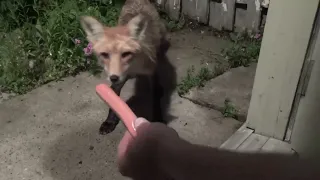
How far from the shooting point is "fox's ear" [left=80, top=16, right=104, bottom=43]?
2.31 metres

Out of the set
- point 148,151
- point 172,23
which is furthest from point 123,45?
point 172,23

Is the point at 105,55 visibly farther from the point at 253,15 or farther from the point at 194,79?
the point at 253,15

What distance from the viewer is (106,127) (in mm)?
2574

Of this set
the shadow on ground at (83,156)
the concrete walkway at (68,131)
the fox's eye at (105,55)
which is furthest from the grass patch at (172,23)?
the fox's eye at (105,55)

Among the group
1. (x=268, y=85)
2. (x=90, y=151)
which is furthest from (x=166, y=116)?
(x=268, y=85)

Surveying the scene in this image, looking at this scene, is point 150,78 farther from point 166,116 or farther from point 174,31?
point 174,31

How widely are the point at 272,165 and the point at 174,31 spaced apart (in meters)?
3.27

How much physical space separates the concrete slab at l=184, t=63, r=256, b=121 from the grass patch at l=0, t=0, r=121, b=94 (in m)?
0.89

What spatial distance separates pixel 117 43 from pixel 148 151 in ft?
4.86

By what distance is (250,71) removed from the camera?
3.20 metres

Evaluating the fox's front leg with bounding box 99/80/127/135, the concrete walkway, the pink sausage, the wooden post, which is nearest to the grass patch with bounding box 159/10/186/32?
the concrete walkway

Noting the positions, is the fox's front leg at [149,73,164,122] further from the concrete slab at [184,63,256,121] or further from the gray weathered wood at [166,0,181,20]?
the gray weathered wood at [166,0,181,20]

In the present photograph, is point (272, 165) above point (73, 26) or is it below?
above

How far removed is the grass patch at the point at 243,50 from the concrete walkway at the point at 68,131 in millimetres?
684
